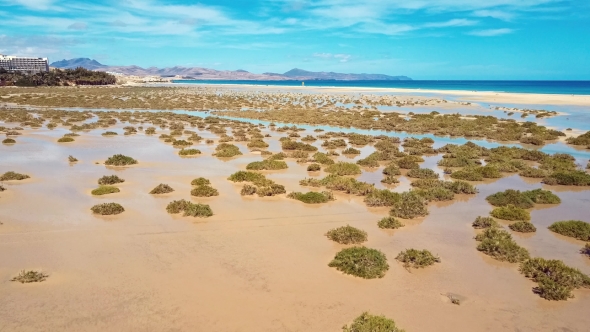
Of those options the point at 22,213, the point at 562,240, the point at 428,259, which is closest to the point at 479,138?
the point at 562,240

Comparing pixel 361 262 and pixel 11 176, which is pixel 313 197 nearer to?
pixel 361 262

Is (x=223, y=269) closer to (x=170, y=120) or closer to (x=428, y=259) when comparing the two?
(x=428, y=259)

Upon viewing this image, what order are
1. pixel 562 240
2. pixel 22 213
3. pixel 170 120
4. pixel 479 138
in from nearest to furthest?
1. pixel 562 240
2. pixel 22 213
3. pixel 479 138
4. pixel 170 120

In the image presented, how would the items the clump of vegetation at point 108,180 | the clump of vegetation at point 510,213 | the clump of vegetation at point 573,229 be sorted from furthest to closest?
the clump of vegetation at point 108,180
the clump of vegetation at point 510,213
the clump of vegetation at point 573,229

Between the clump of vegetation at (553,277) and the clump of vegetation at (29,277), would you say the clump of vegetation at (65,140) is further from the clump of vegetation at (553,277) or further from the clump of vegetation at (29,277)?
the clump of vegetation at (553,277)

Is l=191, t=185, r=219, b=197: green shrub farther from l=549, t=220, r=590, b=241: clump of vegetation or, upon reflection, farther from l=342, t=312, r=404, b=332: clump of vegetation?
l=549, t=220, r=590, b=241: clump of vegetation

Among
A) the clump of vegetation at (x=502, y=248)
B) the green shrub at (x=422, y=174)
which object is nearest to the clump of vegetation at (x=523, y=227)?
the clump of vegetation at (x=502, y=248)

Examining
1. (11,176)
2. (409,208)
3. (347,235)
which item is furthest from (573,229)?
(11,176)
